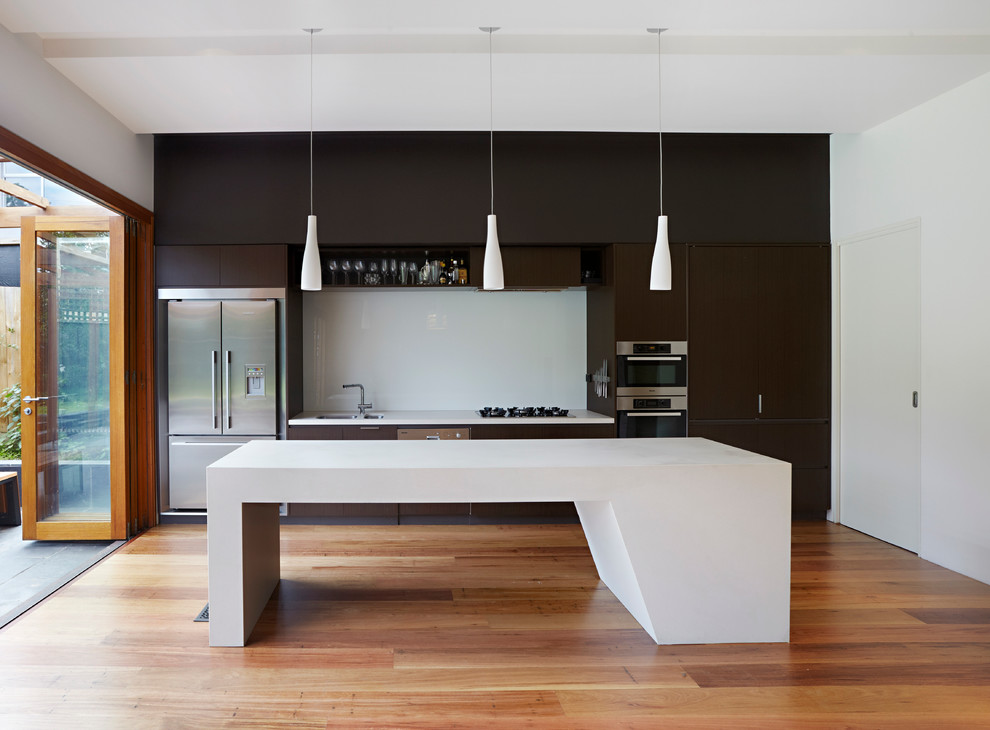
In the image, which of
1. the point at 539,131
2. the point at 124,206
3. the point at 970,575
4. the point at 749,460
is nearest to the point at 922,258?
the point at 970,575

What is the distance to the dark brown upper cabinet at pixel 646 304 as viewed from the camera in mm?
4754

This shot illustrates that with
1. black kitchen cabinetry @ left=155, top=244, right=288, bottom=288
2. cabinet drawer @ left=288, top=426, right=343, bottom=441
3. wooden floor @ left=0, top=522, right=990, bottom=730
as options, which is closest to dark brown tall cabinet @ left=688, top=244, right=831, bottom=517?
wooden floor @ left=0, top=522, right=990, bottom=730

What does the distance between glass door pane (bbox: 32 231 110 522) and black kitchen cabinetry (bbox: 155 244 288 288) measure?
43 centimetres

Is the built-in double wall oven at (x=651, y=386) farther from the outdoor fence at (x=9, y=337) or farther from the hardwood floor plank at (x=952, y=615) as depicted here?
the outdoor fence at (x=9, y=337)

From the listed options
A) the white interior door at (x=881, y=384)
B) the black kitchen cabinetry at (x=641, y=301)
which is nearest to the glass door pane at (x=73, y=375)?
the black kitchen cabinetry at (x=641, y=301)

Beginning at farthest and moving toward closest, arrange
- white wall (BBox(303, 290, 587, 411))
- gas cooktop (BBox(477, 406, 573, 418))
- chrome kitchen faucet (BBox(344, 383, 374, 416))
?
white wall (BBox(303, 290, 587, 411)) → chrome kitchen faucet (BBox(344, 383, 374, 416)) → gas cooktop (BBox(477, 406, 573, 418))

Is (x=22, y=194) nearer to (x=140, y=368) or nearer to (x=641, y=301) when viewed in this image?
(x=140, y=368)

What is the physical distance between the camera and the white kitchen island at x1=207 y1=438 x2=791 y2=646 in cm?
272

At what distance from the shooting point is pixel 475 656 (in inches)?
104

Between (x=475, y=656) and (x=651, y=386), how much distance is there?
2.71 m

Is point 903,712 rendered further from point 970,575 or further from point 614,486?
point 970,575

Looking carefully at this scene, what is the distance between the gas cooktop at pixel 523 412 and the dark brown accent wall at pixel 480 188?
1327mm

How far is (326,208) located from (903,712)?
4.43m

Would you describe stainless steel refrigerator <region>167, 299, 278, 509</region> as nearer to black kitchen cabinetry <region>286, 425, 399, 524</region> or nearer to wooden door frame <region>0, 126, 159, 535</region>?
wooden door frame <region>0, 126, 159, 535</region>
